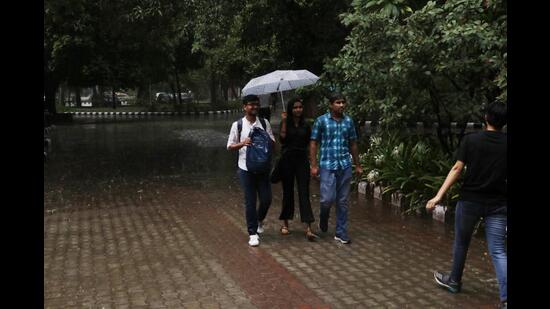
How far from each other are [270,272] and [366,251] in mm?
1285

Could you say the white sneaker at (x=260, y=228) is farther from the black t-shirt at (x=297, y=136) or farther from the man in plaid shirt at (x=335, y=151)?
the black t-shirt at (x=297, y=136)

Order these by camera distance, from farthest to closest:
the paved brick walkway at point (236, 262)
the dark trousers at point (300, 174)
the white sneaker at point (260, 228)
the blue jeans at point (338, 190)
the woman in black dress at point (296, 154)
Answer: the white sneaker at point (260, 228) < the dark trousers at point (300, 174) < the woman in black dress at point (296, 154) < the blue jeans at point (338, 190) < the paved brick walkway at point (236, 262)

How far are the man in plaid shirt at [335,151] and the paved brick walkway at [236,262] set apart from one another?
0.57 metres

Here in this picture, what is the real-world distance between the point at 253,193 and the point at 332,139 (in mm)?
1061

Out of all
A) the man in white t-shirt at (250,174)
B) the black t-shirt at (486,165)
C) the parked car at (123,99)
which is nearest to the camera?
the black t-shirt at (486,165)

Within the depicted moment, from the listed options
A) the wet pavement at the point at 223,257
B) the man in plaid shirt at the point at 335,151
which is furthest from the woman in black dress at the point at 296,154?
the wet pavement at the point at 223,257

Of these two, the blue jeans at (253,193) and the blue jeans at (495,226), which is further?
the blue jeans at (253,193)

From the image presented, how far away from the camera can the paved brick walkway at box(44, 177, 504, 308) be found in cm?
501

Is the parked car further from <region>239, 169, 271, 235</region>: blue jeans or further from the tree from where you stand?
<region>239, 169, 271, 235</region>: blue jeans

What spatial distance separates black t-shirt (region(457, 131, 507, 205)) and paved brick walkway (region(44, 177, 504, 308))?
0.92 meters

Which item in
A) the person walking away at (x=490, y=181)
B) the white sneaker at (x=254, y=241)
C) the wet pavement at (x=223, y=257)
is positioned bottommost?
the wet pavement at (x=223, y=257)

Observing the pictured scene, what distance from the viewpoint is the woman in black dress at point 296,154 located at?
684 cm

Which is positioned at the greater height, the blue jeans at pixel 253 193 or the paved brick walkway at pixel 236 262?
the blue jeans at pixel 253 193

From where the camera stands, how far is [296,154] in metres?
6.93
